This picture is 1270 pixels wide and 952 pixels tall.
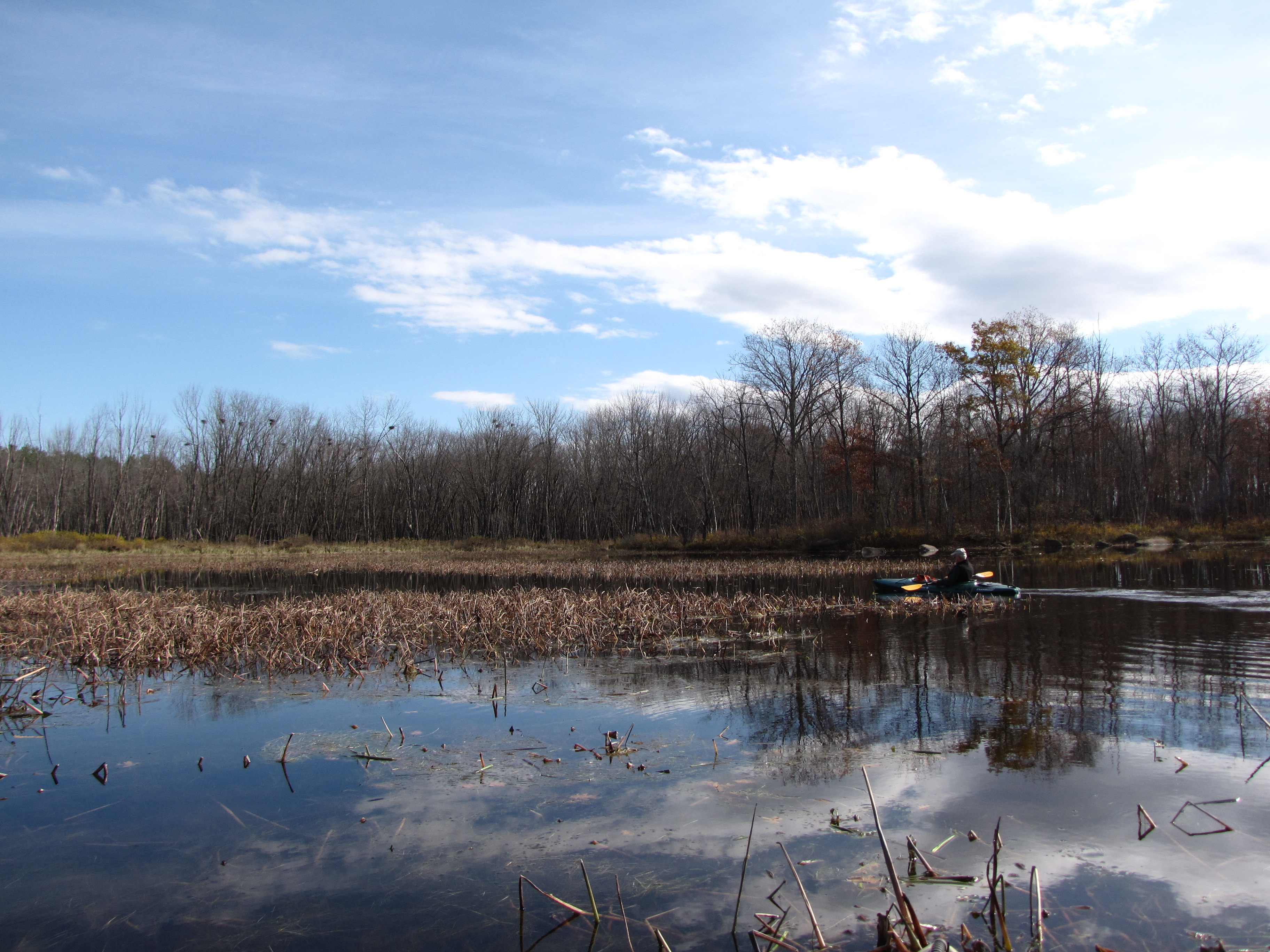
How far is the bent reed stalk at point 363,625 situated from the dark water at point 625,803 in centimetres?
128

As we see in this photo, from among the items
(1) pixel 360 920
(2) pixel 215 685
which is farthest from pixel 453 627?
(1) pixel 360 920

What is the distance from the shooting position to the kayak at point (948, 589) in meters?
17.2

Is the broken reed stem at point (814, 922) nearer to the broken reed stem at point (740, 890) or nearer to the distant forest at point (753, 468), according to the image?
the broken reed stem at point (740, 890)

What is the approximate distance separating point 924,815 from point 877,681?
4284mm

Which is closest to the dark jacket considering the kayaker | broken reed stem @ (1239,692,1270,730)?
the kayaker

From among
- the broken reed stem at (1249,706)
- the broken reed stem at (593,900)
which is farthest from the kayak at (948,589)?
the broken reed stem at (593,900)

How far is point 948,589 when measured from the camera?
17.7m

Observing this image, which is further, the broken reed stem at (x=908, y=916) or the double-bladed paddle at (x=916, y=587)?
the double-bladed paddle at (x=916, y=587)

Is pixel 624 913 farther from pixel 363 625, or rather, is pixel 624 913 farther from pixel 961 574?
pixel 961 574

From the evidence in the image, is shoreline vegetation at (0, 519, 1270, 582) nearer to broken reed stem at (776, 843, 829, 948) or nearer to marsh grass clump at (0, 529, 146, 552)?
marsh grass clump at (0, 529, 146, 552)

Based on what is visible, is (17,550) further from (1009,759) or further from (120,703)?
(1009,759)

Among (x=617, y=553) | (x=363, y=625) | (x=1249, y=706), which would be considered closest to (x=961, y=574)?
(x=1249, y=706)

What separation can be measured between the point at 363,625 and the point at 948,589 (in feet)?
43.3

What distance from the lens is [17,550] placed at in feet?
135
